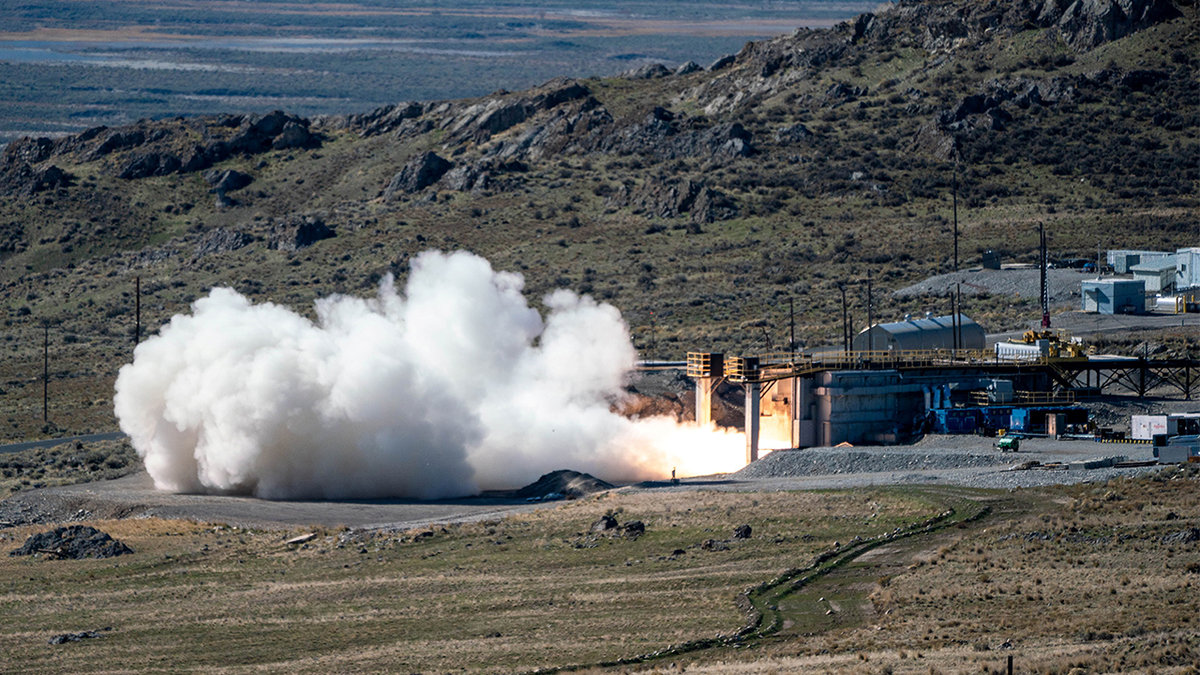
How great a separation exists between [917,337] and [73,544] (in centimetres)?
4302

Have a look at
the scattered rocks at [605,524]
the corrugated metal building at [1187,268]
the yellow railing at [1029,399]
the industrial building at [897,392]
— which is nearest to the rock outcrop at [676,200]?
the corrugated metal building at [1187,268]

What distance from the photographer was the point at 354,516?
244 feet

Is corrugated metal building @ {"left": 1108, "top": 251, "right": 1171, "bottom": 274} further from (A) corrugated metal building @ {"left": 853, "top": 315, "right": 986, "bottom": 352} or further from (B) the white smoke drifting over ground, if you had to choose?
(B) the white smoke drifting over ground

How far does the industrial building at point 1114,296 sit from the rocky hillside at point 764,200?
51.5 feet

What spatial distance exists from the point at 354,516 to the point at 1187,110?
119531mm

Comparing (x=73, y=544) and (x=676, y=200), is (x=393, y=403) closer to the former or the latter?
(x=73, y=544)

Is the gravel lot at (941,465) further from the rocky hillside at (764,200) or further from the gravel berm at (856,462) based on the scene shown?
the rocky hillside at (764,200)

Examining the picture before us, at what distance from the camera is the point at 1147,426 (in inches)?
3059

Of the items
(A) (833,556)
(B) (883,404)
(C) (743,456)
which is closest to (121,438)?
(C) (743,456)

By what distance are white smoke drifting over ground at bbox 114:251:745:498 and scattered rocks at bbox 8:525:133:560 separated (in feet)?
34.4

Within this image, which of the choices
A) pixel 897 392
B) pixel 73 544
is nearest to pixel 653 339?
pixel 897 392

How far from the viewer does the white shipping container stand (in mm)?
76438

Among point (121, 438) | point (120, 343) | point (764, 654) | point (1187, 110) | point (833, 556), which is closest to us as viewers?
point (764, 654)

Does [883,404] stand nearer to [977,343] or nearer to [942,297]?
[977,343]
